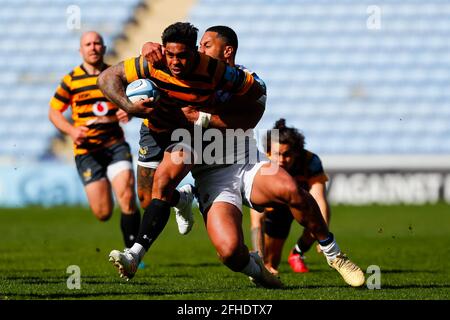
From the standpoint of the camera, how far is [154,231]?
7.11 meters

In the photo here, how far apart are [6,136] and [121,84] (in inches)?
659

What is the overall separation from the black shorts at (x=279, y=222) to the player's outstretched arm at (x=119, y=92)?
9.86 feet

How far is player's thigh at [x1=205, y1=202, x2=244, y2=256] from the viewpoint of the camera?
6820 mm

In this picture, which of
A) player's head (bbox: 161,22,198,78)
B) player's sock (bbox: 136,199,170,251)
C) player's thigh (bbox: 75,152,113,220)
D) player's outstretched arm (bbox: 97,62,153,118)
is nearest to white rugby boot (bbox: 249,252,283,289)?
player's sock (bbox: 136,199,170,251)

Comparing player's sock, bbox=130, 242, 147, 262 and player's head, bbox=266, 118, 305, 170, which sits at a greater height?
player's head, bbox=266, 118, 305, 170

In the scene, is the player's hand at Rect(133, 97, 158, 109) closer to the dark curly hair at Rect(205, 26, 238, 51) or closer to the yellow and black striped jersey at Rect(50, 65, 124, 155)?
the dark curly hair at Rect(205, 26, 238, 51)

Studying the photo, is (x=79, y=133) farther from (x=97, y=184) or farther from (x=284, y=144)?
(x=284, y=144)

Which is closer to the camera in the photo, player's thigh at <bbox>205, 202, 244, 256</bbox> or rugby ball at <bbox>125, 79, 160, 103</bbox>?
rugby ball at <bbox>125, 79, 160, 103</bbox>

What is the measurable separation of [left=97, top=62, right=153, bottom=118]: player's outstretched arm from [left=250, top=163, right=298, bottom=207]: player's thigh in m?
1.02

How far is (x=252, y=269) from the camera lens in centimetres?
698

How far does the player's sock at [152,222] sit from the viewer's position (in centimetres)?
705

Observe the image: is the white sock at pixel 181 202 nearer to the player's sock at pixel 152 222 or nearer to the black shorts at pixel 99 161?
the player's sock at pixel 152 222

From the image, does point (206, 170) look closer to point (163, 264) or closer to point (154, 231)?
point (154, 231)

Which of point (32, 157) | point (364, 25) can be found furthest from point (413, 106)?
point (32, 157)
